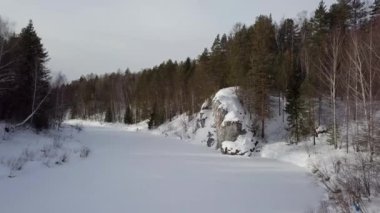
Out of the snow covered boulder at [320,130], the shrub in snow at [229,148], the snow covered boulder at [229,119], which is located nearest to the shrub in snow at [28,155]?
the shrub in snow at [229,148]

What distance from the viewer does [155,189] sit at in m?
13.8

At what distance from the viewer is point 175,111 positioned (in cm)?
6384

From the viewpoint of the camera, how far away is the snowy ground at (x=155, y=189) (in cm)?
1105

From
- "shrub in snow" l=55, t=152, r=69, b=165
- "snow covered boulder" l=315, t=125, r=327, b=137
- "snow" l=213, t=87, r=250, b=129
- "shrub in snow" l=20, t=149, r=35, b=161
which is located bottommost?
"shrub in snow" l=55, t=152, r=69, b=165

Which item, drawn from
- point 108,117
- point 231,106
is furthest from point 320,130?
point 108,117

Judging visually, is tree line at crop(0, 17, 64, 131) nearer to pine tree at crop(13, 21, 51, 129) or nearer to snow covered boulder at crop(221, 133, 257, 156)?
pine tree at crop(13, 21, 51, 129)

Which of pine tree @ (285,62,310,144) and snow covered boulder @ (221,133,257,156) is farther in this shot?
snow covered boulder @ (221,133,257,156)

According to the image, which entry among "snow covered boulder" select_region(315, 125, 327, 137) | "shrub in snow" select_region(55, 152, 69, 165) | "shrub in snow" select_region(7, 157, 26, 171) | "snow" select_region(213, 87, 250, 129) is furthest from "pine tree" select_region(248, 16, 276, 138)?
"shrub in snow" select_region(7, 157, 26, 171)

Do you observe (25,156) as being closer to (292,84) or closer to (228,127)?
(228,127)

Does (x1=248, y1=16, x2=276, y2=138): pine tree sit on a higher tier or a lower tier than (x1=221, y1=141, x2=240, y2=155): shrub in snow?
higher

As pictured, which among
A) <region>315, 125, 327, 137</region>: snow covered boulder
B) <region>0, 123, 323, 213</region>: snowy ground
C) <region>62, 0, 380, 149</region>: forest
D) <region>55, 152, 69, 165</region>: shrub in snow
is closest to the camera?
<region>0, 123, 323, 213</region>: snowy ground

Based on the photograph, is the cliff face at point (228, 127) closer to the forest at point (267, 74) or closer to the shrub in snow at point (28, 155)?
the forest at point (267, 74)

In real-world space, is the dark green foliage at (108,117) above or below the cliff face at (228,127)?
above

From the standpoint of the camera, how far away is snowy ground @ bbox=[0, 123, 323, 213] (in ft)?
36.2
